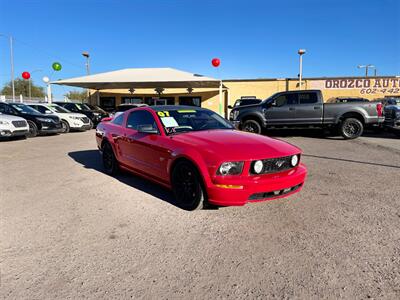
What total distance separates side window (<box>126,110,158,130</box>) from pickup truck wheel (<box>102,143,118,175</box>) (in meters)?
0.83

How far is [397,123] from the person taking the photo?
11758mm

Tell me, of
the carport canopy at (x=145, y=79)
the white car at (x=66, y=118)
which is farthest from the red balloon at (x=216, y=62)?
the white car at (x=66, y=118)

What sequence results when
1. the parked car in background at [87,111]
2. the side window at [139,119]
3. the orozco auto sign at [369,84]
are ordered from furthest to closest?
the orozco auto sign at [369,84] < the parked car in background at [87,111] < the side window at [139,119]

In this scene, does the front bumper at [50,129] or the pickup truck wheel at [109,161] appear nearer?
the pickup truck wheel at [109,161]

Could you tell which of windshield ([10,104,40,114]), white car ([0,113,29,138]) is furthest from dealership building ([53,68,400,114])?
white car ([0,113,29,138])

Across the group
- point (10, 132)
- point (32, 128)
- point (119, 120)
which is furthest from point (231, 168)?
point (32, 128)

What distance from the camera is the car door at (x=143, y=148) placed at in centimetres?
450

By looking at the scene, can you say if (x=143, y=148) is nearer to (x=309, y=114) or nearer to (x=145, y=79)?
(x=309, y=114)

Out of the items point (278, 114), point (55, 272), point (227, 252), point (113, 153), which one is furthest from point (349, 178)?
point (278, 114)

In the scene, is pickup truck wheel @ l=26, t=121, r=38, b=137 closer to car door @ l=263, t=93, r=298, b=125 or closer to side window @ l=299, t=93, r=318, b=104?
car door @ l=263, t=93, r=298, b=125

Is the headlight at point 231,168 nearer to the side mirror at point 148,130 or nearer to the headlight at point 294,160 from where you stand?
the headlight at point 294,160

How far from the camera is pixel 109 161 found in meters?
6.21

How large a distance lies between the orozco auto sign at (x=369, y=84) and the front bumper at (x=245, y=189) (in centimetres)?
2686

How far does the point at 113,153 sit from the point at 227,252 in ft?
12.3
